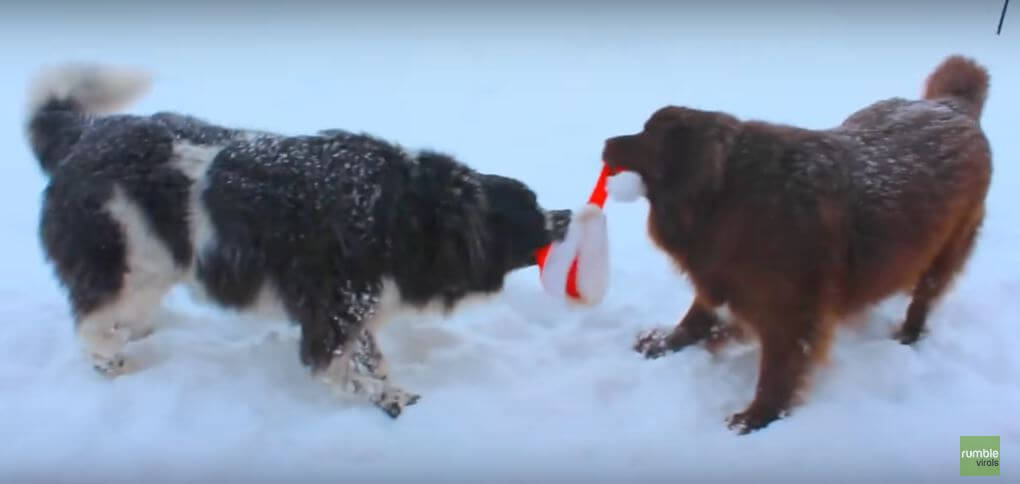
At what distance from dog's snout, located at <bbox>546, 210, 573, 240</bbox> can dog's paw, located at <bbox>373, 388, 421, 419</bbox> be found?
2.74ft

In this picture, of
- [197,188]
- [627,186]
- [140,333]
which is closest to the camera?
[627,186]

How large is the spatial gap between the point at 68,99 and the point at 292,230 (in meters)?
1.25

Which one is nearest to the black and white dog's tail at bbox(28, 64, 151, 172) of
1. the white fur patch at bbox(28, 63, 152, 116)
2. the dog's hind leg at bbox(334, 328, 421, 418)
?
the white fur patch at bbox(28, 63, 152, 116)

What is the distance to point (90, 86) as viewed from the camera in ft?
10.5

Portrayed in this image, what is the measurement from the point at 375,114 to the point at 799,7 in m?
6.27

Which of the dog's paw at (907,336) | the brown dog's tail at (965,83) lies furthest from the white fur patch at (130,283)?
the brown dog's tail at (965,83)

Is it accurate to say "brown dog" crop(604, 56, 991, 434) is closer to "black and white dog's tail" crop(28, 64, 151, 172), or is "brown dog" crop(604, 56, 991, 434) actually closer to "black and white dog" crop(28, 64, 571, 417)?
"black and white dog" crop(28, 64, 571, 417)

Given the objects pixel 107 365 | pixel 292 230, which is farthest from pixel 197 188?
pixel 107 365

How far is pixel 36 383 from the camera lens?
294cm

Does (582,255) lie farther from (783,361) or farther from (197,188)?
(197,188)

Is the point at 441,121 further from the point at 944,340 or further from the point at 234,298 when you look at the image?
the point at 944,340

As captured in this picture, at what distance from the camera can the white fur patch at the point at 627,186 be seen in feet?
8.73

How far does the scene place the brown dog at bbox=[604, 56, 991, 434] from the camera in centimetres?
257

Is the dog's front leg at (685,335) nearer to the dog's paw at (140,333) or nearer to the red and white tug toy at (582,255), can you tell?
the red and white tug toy at (582,255)
